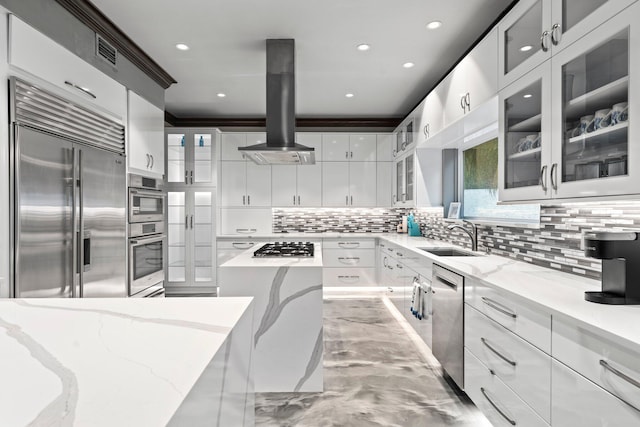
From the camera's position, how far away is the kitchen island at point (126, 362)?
560 millimetres

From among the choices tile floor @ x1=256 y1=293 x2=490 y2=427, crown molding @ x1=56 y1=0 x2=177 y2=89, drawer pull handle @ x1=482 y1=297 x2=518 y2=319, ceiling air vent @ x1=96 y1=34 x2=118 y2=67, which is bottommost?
tile floor @ x1=256 y1=293 x2=490 y2=427

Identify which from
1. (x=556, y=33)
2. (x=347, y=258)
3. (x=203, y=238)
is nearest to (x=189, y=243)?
(x=203, y=238)

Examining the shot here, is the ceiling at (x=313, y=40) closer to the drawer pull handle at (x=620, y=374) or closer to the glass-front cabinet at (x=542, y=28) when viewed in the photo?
the glass-front cabinet at (x=542, y=28)

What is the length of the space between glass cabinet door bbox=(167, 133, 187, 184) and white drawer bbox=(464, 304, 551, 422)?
4346mm

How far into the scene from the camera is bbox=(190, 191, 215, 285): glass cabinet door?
17.5ft

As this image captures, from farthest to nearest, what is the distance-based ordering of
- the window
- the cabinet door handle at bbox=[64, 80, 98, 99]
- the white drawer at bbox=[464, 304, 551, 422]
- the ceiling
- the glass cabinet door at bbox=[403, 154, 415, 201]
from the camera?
the glass cabinet door at bbox=[403, 154, 415, 201] < the window < the ceiling < the cabinet door handle at bbox=[64, 80, 98, 99] < the white drawer at bbox=[464, 304, 551, 422]

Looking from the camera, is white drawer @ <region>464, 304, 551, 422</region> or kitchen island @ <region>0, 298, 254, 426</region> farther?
white drawer @ <region>464, 304, 551, 422</region>

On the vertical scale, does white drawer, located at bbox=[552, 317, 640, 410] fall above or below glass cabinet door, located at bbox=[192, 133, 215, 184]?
below

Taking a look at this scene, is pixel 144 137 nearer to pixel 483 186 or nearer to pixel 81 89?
pixel 81 89

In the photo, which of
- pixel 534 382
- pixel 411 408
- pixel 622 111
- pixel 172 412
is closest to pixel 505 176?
pixel 622 111

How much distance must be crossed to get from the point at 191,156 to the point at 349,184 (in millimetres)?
2300

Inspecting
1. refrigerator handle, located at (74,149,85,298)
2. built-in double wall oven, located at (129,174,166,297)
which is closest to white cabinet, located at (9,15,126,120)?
refrigerator handle, located at (74,149,85,298)

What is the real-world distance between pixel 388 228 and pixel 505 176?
11.9ft

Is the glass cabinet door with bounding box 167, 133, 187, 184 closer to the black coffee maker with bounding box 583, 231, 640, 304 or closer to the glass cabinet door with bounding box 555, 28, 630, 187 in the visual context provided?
the glass cabinet door with bounding box 555, 28, 630, 187
